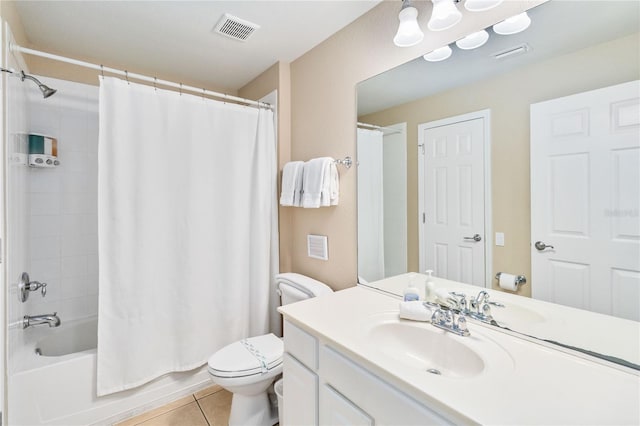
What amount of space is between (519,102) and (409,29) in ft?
1.81

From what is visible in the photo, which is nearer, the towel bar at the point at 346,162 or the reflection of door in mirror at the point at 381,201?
the reflection of door in mirror at the point at 381,201

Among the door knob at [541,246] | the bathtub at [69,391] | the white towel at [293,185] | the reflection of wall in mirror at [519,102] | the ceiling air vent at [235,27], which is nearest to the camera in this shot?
the reflection of wall in mirror at [519,102]

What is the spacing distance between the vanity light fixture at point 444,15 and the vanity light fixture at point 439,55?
11 cm

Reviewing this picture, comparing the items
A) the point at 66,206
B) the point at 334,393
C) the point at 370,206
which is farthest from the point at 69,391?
the point at 370,206

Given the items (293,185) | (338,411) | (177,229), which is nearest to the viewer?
(338,411)

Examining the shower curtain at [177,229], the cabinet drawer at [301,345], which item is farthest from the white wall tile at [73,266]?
the cabinet drawer at [301,345]

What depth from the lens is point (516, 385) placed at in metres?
0.78

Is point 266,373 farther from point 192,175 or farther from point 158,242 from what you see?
point 192,175

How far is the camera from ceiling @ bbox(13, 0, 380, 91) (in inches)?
61.5

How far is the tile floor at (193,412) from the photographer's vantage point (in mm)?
1695

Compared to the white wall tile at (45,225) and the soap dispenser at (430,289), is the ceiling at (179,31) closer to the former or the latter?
the white wall tile at (45,225)

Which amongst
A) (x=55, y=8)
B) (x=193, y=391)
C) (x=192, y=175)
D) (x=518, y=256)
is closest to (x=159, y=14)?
(x=55, y=8)

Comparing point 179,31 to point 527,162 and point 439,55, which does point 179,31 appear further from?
point 527,162

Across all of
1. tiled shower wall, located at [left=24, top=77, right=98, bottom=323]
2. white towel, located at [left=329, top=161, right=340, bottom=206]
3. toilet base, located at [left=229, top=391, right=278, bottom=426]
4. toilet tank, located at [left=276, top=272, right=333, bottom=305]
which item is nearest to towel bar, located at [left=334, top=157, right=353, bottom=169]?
white towel, located at [left=329, top=161, right=340, bottom=206]
